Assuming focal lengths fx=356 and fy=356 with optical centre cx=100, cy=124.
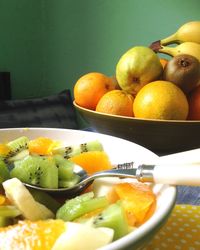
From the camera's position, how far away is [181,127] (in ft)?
2.15

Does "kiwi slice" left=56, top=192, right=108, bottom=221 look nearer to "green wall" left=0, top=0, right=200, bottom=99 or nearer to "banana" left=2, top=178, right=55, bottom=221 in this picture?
"banana" left=2, top=178, right=55, bottom=221

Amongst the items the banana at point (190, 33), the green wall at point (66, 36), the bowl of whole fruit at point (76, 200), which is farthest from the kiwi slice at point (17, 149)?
the green wall at point (66, 36)

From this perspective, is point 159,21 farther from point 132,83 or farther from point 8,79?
point 132,83

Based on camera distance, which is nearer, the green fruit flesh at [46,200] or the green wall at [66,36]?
the green fruit flesh at [46,200]

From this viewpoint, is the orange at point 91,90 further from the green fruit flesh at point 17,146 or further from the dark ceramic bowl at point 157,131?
the green fruit flesh at point 17,146

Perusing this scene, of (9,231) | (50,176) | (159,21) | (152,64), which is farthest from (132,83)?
(159,21)

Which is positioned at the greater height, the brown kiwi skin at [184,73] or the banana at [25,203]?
the brown kiwi skin at [184,73]

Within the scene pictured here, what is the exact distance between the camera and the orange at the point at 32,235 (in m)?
0.33

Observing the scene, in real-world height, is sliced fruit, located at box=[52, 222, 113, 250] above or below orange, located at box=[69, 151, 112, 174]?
above

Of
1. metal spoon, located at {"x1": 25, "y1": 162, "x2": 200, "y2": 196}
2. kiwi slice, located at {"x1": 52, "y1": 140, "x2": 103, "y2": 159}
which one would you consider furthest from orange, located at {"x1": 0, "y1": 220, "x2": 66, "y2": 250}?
kiwi slice, located at {"x1": 52, "y1": 140, "x2": 103, "y2": 159}

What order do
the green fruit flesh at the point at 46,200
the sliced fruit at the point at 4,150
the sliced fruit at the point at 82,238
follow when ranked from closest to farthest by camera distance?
the sliced fruit at the point at 82,238
the green fruit flesh at the point at 46,200
the sliced fruit at the point at 4,150

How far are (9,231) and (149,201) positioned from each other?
0.16m

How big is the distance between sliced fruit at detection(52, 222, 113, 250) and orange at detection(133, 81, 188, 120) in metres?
0.37

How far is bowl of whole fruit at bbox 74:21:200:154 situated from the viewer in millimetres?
671
